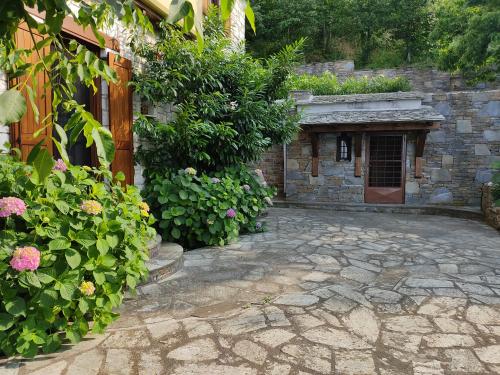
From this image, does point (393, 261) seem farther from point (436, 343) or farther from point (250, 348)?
point (250, 348)

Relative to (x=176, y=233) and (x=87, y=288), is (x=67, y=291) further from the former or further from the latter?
(x=176, y=233)

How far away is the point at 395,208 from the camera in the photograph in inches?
370

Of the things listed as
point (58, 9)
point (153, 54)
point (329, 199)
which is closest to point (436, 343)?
point (58, 9)

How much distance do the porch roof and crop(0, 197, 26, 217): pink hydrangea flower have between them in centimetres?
726

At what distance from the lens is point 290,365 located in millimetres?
2221

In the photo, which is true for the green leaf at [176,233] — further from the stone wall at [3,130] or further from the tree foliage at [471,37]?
the tree foliage at [471,37]

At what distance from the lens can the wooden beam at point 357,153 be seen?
31.8 feet

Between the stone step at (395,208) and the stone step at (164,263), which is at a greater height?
the stone step at (164,263)

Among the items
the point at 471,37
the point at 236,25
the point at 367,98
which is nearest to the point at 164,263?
the point at 236,25

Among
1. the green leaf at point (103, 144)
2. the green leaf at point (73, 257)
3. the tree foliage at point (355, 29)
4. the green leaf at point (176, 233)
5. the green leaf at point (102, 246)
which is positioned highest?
the tree foliage at point (355, 29)

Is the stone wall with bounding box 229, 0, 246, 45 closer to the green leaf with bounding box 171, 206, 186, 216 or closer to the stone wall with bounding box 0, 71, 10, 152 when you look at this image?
the green leaf with bounding box 171, 206, 186, 216

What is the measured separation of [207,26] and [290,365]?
15.8ft

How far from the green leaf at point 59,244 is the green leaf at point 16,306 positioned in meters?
0.31

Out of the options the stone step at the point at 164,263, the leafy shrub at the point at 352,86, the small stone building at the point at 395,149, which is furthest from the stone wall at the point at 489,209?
the leafy shrub at the point at 352,86
